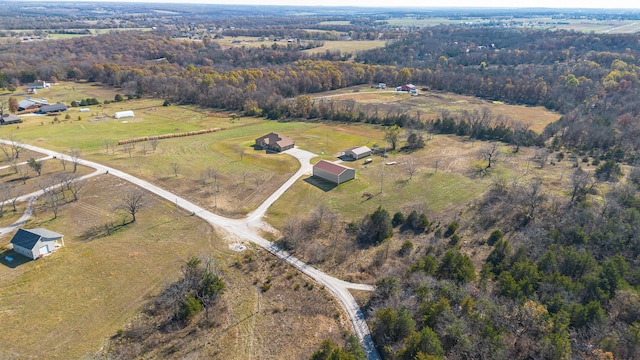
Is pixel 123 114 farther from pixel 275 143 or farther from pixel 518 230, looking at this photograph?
pixel 518 230

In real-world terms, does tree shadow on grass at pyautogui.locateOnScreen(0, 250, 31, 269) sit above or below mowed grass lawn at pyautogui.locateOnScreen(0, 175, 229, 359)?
above

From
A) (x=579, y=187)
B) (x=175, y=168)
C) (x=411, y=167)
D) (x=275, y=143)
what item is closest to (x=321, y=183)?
(x=411, y=167)

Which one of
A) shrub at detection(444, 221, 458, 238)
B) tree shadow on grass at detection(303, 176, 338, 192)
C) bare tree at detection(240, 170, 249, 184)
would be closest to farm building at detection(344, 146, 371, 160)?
tree shadow on grass at detection(303, 176, 338, 192)

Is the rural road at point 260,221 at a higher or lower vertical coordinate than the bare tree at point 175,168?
lower

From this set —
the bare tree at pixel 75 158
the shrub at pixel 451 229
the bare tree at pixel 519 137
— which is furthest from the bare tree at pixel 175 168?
the bare tree at pixel 519 137

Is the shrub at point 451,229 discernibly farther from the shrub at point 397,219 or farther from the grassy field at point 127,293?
the grassy field at point 127,293

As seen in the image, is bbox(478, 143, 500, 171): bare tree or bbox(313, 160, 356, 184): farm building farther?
bbox(478, 143, 500, 171): bare tree

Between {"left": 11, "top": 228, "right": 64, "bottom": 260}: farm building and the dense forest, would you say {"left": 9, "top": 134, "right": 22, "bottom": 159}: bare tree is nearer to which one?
{"left": 11, "top": 228, "right": 64, "bottom": 260}: farm building
